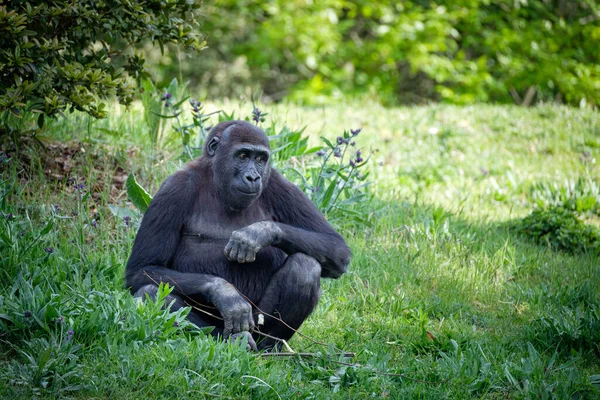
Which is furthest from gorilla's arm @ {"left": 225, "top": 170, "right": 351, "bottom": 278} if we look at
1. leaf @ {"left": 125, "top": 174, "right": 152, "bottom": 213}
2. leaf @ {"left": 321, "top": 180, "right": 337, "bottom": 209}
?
leaf @ {"left": 321, "top": 180, "right": 337, "bottom": 209}

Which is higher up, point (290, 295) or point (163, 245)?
point (163, 245)

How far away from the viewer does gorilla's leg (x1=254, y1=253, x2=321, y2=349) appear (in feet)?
13.7

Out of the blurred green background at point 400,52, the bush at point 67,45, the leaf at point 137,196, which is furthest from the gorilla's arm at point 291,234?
the blurred green background at point 400,52

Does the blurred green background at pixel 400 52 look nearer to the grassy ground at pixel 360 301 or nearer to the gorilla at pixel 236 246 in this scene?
the grassy ground at pixel 360 301

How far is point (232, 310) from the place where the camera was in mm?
3949

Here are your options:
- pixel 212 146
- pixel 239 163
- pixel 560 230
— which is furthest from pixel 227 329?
pixel 560 230

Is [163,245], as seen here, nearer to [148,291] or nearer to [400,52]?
[148,291]

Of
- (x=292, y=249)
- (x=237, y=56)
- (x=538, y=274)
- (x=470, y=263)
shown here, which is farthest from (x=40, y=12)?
(x=237, y=56)

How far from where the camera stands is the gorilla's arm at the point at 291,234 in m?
4.07

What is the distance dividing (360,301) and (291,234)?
1.17 meters

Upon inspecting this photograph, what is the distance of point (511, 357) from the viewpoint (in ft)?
14.0

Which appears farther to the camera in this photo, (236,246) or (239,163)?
(239,163)

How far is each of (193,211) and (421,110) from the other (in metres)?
7.56

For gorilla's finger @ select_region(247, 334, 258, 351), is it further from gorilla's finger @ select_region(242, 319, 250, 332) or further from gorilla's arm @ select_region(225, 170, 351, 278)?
gorilla's arm @ select_region(225, 170, 351, 278)
